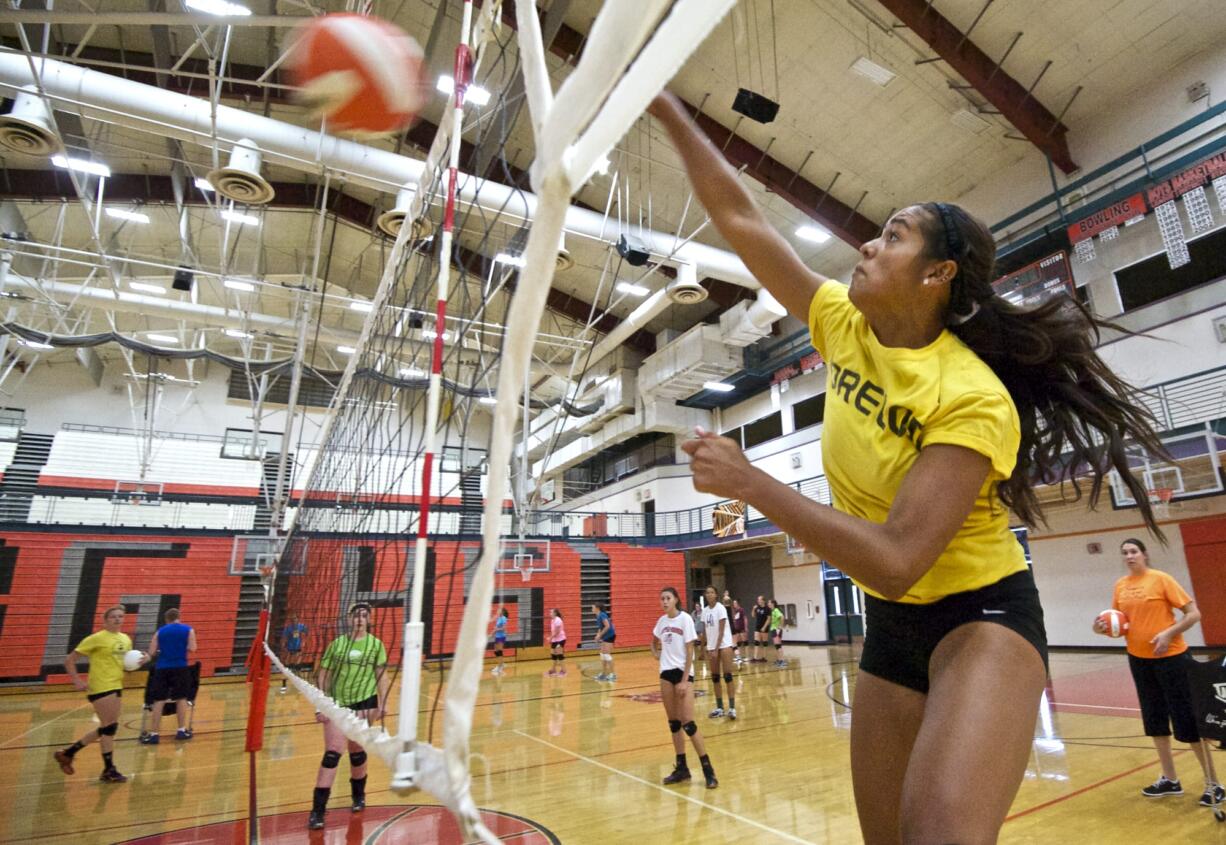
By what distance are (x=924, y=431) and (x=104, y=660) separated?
7.82m

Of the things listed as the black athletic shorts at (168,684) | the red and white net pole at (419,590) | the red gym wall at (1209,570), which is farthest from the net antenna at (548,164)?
the red gym wall at (1209,570)

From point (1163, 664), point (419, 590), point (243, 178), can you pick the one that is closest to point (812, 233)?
point (243, 178)

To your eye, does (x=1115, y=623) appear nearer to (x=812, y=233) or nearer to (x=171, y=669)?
(x=171, y=669)

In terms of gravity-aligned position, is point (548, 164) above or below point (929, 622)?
above

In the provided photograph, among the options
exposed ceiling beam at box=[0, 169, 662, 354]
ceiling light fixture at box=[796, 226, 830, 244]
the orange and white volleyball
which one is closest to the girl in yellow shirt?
the orange and white volleyball

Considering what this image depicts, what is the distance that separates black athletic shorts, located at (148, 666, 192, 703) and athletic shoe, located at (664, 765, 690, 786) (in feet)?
19.4

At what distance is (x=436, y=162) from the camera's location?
384 centimetres

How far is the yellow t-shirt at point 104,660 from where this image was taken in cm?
621

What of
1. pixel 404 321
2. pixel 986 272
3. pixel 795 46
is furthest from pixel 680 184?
pixel 986 272

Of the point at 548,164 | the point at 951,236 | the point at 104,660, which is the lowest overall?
the point at 104,660

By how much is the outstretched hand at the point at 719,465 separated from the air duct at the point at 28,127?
10.0 m

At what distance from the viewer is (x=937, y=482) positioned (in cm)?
103

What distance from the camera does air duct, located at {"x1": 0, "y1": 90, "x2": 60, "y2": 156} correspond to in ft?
24.7

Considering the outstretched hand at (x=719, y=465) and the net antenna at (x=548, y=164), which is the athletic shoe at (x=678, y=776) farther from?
the outstretched hand at (x=719, y=465)
